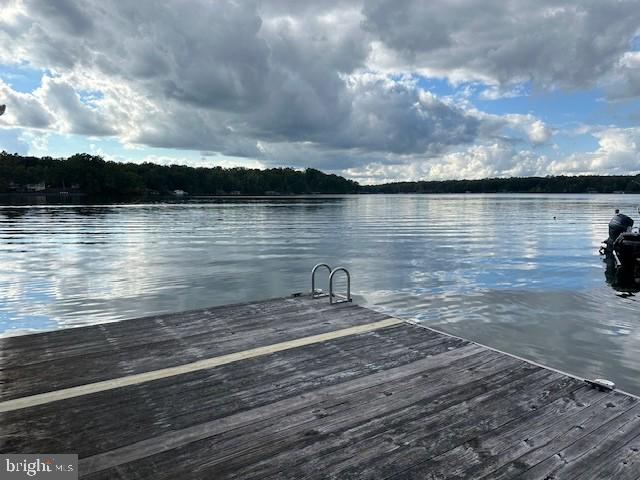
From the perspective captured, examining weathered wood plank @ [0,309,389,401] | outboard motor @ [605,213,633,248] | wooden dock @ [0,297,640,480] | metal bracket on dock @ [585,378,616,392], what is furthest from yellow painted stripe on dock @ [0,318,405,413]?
outboard motor @ [605,213,633,248]

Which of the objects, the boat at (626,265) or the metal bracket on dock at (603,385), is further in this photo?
the boat at (626,265)

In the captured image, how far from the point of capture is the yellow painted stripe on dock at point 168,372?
534 cm

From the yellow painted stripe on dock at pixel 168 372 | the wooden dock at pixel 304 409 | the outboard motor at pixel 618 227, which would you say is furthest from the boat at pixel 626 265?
the yellow painted stripe on dock at pixel 168 372

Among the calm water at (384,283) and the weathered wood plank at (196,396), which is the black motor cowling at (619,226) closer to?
the calm water at (384,283)

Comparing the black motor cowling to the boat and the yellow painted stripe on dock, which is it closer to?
the boat

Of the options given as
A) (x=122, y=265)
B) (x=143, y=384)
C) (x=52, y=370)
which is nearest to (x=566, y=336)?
(x=143, y=384)

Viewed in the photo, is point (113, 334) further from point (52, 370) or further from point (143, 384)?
point (143, 384)

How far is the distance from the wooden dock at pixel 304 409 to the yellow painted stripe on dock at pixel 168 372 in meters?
0.03

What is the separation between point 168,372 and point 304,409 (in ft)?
7.40

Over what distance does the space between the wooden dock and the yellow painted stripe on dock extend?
3 centimetres

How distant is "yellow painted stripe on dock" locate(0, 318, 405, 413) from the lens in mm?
5344

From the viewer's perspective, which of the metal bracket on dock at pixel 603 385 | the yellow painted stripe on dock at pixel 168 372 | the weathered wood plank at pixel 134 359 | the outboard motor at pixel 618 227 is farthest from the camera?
the outboard motor at pixel 618 227

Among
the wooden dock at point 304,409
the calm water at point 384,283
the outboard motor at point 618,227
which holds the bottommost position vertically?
the calm water at point 384,283

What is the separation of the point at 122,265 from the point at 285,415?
19048 millimetres
